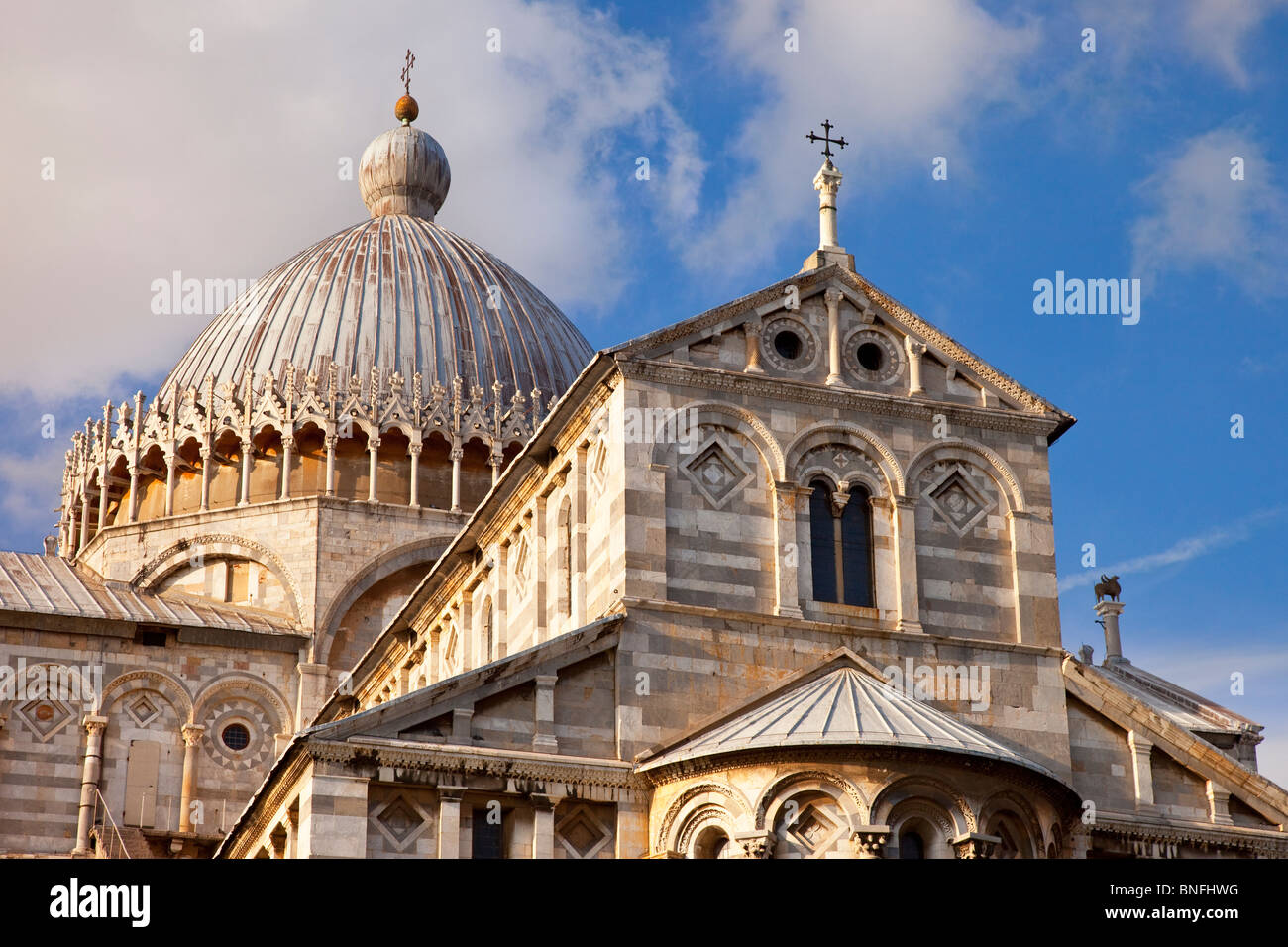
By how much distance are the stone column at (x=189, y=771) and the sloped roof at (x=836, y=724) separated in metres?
17.8

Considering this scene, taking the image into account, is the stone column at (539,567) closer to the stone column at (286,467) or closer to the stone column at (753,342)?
the stone column at (753,342)

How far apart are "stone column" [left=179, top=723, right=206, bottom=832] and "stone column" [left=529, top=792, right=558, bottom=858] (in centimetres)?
1727

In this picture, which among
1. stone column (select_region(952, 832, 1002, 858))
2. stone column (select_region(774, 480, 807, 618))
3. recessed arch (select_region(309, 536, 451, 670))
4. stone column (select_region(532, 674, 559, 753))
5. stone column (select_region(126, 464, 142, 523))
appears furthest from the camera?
stone column (select_region(126, 464, 142, 523))

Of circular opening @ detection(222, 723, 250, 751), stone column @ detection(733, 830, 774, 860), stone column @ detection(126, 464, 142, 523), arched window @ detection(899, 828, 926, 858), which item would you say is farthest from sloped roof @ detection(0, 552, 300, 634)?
arched window @ detection(899, 828, 926, 858)

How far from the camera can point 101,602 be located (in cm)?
4666

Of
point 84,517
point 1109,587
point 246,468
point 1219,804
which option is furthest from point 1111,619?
point 84,517

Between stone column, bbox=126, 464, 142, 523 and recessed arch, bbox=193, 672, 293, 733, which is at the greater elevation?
stone column, bbox=126, 464, 142, 523

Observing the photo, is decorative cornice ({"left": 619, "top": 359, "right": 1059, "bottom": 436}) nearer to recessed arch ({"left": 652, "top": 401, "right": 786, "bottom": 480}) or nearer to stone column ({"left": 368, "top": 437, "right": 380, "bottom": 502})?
recessed arch ({"left": 652, "top": 401, "right": 786, "bottom": 480})

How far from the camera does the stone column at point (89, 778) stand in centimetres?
4328

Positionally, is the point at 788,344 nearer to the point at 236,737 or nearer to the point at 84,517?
the point at 236,737

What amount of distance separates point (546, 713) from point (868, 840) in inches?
187

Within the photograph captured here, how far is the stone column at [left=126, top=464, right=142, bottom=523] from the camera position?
5069cm

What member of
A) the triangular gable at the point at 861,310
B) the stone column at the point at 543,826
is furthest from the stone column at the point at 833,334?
A: the stone column at the point at 543,826

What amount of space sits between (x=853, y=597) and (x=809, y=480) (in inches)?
72.9
